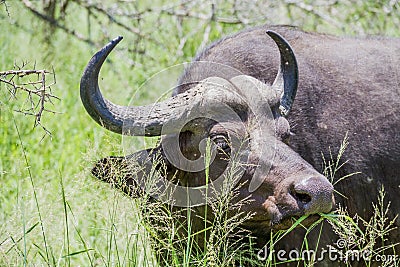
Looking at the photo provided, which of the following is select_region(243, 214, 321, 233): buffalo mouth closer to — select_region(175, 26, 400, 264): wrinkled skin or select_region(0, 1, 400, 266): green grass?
select_region(0, 1, 400, 266): green grass

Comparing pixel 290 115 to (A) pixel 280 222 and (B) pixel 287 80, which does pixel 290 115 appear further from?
(A) pixel 280 222

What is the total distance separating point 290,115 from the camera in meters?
5.34

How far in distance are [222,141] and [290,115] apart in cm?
78

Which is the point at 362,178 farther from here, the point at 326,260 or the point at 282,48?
the point at 282,48

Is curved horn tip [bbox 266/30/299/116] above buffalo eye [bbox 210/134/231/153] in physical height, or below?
above

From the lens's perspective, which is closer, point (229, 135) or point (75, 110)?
point (229, 135)

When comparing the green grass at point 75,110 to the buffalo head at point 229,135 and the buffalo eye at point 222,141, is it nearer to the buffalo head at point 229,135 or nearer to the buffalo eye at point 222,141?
the buffalo head at point 229,135

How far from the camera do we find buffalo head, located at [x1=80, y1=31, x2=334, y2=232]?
4.46 metres

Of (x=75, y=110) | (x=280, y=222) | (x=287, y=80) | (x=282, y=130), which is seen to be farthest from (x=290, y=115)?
(x=75, y=110)

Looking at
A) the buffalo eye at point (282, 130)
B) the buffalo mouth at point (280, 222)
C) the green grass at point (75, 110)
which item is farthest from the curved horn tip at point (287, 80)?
the green grass at point (75, 110)

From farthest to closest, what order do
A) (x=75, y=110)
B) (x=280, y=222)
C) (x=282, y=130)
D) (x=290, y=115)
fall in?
(x=75, y=110)
(x=290, y=115)
(x=282, y=130)
(x=280, y=222)

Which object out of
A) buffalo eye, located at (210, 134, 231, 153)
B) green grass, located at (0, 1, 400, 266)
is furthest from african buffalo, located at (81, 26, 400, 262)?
green grass, located at (0, 1, 400, 266)

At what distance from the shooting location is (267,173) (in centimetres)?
457

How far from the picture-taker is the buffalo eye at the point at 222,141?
15.5 ft
